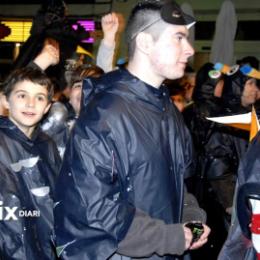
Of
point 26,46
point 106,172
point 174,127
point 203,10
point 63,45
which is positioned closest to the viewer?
point 106,172

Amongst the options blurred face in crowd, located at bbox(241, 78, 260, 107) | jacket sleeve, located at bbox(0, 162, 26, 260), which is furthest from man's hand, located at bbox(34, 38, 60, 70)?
blurred face in crowd, located at bbox(241, 78, 260, 107)

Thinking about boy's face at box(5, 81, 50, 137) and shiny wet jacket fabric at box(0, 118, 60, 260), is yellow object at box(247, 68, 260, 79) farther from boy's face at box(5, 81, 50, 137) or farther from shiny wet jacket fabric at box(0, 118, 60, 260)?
shiny wet jacket fabric at box(0, 118, 60, 260)

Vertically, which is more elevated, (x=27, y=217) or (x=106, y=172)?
(x=106, y=172)

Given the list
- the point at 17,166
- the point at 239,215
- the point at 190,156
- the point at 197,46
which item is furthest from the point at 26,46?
the point at 197,46

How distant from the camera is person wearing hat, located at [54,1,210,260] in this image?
7.75 feet

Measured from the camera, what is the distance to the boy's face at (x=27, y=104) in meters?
3.43

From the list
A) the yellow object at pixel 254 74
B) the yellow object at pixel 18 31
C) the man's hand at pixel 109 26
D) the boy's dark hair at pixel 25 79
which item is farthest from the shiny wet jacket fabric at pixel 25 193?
the yellow object at pixel 18 31

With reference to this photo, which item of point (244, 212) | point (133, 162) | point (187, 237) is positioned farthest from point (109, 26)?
point (244, 212)

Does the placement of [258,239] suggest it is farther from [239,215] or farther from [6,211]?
[6,211]

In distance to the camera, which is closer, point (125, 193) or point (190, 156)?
point (125, 193)

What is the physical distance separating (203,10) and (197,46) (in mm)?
1231

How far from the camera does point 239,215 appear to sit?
2.03 m

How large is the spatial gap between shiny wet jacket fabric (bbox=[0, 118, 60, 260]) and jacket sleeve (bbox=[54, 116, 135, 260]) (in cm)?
78

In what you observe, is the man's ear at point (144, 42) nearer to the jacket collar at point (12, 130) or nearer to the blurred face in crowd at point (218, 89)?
the jacket collar at point (12, 130)
